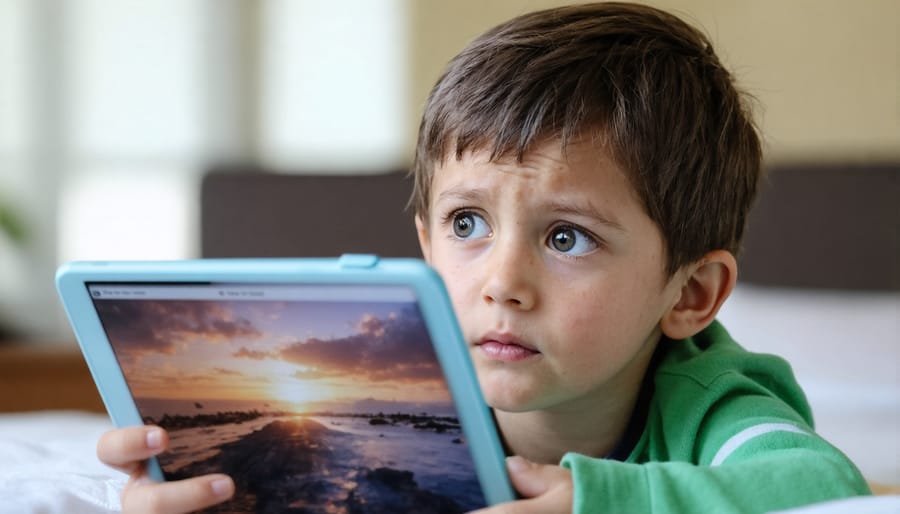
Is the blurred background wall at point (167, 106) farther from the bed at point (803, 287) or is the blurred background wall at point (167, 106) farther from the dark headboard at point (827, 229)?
the dark headboard at point (827, 229)

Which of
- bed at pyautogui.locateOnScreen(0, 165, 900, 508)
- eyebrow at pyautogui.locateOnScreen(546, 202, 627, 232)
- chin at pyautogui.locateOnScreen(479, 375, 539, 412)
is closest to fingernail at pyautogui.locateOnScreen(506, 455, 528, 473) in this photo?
chin at pyautogui.locateOnScreen(479, 375, 539, 412)

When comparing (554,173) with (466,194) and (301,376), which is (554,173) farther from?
(301,376)

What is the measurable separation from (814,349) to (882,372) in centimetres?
13

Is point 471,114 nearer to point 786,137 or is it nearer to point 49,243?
point 786,137

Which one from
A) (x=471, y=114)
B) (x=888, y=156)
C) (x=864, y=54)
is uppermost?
(x=471, y=114)

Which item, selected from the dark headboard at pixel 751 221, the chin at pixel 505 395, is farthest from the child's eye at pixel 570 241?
the dark headboard at pixel 751 221

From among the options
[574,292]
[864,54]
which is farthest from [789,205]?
[574,292]

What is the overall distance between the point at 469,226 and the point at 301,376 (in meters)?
0.30

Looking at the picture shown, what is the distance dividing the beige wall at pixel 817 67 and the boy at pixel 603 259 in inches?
65.5

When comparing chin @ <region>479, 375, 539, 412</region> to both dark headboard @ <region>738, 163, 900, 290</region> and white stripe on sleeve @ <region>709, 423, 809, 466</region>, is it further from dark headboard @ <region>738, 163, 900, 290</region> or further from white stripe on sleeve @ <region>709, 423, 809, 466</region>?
dark headboard @ <region>738, 163, 900, 290</region>

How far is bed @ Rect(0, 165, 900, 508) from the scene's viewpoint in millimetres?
1714

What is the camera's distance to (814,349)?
84.1 inches

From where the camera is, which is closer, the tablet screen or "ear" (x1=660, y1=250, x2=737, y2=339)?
the tablet screen

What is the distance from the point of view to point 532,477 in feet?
2.28
